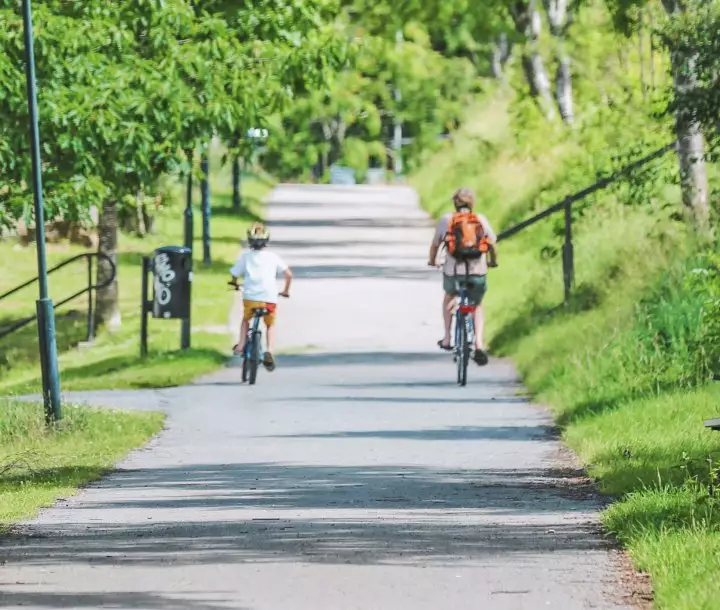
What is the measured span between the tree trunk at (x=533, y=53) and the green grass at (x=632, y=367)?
5.85m

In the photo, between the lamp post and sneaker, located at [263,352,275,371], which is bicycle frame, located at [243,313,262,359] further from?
the lamp post

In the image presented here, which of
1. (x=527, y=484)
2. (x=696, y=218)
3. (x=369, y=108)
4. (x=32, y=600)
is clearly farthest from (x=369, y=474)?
(x=369, y=108)

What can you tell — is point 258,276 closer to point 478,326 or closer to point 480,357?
point 478,326

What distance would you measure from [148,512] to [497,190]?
2965cm

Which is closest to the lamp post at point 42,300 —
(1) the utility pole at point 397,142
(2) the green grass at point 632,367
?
(2) the green grass at point 632,367

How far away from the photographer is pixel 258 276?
66.9 feet

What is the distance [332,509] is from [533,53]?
30.0 m

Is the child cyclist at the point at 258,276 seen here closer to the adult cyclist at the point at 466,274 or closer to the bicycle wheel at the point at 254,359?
the bicycle wheel at the point at 254,359

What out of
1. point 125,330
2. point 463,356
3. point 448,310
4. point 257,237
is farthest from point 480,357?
point 125,330

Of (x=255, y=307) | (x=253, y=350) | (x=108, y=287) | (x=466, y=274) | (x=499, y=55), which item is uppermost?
(x=499, y=55)

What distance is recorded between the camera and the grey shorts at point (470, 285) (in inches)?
787

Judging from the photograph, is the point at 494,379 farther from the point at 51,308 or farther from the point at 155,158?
the point at 155,158

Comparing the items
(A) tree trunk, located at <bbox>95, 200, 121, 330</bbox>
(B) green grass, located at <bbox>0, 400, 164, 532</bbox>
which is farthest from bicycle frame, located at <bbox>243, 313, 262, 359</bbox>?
(A) tree trunk, located at <bbox>95, 200, 121, 330</bbox>

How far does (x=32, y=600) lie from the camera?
325 inches
